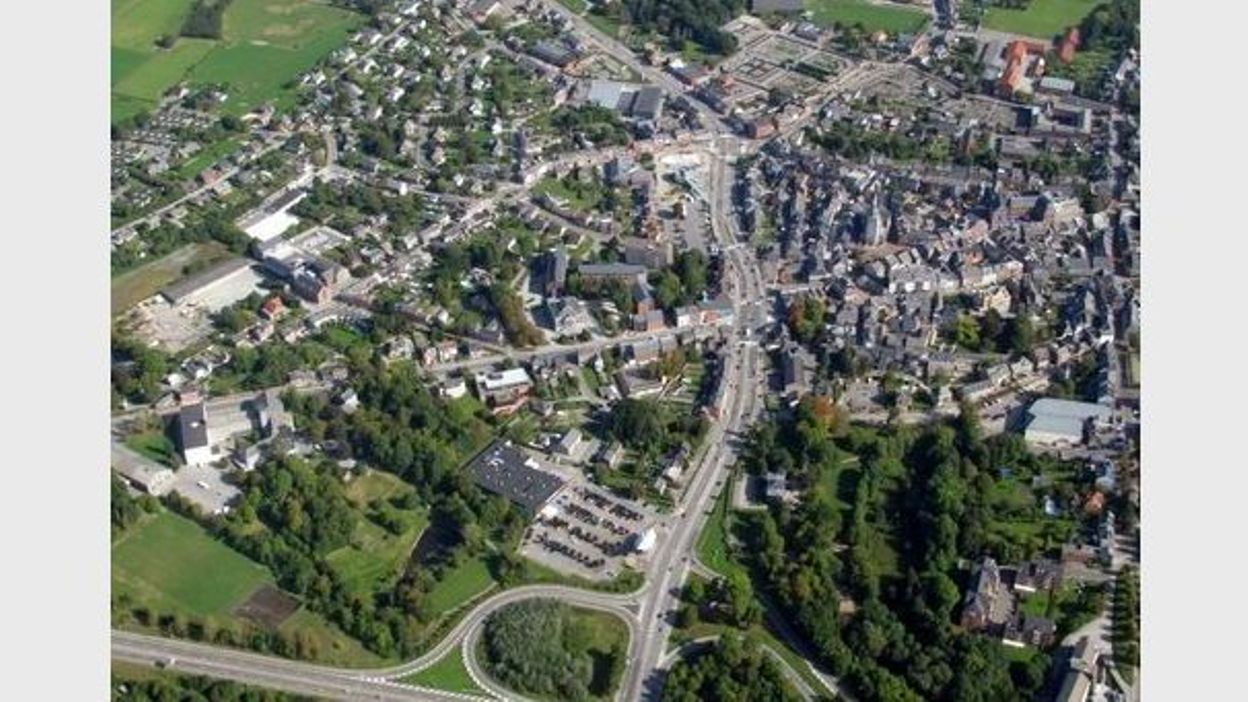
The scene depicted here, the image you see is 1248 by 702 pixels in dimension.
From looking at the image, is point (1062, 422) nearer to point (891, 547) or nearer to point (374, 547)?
point (891, 547)

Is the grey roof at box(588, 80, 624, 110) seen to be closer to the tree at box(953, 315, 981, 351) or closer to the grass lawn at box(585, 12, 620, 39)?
the grass lawn at box(585, 12, 620, 39)

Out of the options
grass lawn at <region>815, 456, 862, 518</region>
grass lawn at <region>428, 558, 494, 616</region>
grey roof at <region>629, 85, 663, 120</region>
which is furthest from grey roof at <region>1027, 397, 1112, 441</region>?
grey roof at <region>629, 85, 663, 120</region>

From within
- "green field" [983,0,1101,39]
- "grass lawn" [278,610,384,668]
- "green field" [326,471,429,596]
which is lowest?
"grass lawn" [278,610,384,668]

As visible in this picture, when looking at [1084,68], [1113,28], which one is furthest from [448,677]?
[1113,28]

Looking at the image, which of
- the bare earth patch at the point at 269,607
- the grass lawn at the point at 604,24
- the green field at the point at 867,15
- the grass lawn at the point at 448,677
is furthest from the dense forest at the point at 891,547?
the grass lawn at the point at 604,24

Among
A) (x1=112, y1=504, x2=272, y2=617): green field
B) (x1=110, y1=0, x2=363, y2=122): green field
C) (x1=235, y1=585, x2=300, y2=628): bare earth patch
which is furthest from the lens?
(x1=110, y1=0, x2=363, y2=122): green field

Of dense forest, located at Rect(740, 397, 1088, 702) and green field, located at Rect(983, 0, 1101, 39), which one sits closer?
dense forest, located at Rect(740, 397, 1088, 702)

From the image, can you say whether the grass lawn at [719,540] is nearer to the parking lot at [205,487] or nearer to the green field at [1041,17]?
the parking lot at [205,487]
